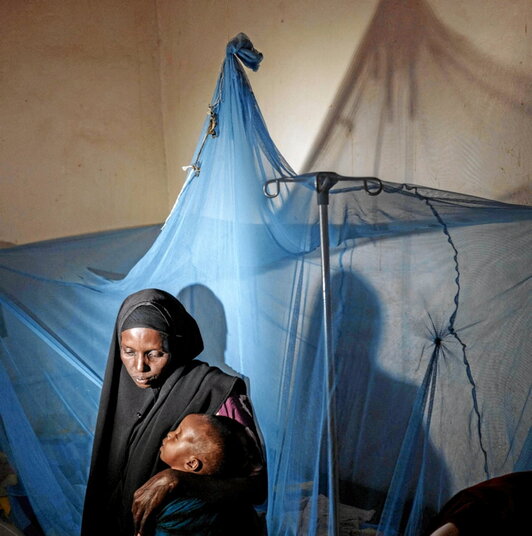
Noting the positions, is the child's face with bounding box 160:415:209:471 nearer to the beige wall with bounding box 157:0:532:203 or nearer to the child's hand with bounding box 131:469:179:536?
the child's hand with bounding box 131:469:179:536

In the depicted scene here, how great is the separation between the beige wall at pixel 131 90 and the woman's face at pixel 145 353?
1223 millimetres

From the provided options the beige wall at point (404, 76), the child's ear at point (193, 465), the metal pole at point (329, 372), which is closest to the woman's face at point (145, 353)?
the child's ear at point (193, 465)

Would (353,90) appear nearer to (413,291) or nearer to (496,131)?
(496,131)

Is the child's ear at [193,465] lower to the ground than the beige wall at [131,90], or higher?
lower

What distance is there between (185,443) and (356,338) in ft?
1.88

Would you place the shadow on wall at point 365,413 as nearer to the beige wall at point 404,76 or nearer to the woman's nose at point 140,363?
the woman's nose at point 140,363

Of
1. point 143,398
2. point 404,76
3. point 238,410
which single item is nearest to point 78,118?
point 404,76

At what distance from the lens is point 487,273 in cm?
183

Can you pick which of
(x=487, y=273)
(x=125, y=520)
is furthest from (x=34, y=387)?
(x=487, y=273)

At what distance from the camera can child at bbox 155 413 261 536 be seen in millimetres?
1730

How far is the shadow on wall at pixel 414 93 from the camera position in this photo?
2273 millimetres

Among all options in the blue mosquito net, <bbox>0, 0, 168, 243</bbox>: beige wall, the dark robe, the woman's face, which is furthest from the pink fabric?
<bbox>0, 0, 168, 243</bbox>: beige wall

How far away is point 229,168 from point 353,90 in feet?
2.74

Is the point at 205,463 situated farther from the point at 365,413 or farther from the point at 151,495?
the point at 365,413
